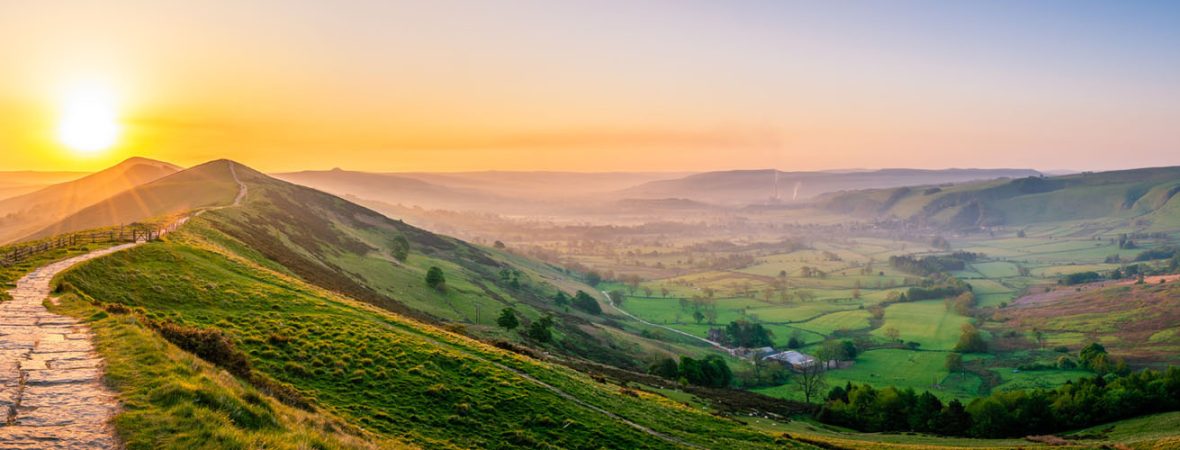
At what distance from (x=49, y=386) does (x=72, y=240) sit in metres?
46.2

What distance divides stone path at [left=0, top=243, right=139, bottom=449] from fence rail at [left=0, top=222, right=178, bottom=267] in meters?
19.9

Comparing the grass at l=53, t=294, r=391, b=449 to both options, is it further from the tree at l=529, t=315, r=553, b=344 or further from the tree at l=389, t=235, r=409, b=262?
the tree at l=389, t=235, r=409, b=262

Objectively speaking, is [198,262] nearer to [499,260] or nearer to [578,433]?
[578,433]

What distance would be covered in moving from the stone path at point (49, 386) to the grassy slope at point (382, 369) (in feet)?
3.47

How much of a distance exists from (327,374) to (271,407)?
12018 mm

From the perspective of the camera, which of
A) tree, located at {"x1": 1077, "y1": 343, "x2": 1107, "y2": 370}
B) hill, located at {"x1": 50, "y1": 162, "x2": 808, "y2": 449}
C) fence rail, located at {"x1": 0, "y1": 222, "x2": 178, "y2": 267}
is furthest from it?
tree, located at {"x1": 1077, "y1": 343, "x2": 1107, "y2": 370}

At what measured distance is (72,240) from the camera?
56.1 m

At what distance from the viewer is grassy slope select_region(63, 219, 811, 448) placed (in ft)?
105

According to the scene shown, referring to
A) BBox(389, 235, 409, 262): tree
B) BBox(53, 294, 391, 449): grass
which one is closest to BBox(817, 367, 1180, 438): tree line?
BBox(53, 294, 391, 449): grass

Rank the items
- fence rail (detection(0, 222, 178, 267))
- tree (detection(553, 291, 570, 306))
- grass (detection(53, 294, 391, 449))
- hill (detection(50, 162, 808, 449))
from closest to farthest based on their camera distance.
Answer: grass (detection(53, 294, 391, 449)) < hill (detection(50, 162, 808, 449)) < fence rail (detection(0, 222, 178, 267)) < tree (detection(553, 291, 570, 306))

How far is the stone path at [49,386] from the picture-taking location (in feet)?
56.6

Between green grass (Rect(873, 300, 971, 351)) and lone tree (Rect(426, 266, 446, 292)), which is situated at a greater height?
lone tree (Rect(426, 266, 446, 292))

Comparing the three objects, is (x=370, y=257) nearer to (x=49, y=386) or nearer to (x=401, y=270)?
(x=401, y=270)

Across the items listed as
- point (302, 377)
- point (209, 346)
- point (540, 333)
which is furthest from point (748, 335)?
point (209, 346)
